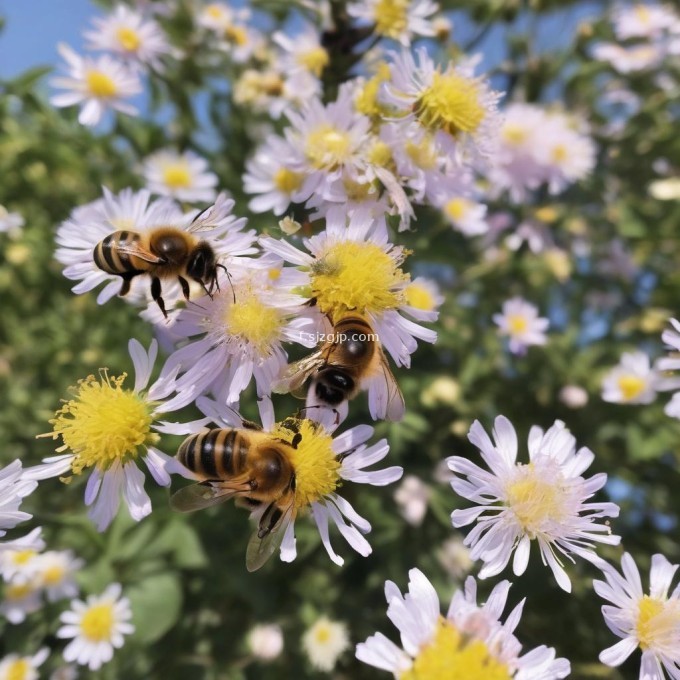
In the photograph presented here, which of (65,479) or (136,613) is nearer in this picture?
(65,479)

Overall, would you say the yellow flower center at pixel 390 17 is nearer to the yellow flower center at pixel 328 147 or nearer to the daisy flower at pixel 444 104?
the daisy flower at pixel 444 104

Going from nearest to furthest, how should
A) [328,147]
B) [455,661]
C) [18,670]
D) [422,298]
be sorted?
[455,661] → [328,147] → [18,670] → [422,298]

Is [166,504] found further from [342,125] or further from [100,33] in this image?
[100,33]

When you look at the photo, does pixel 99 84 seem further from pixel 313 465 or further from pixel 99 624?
pixel 99 624

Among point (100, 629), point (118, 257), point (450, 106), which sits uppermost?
point (450, 106)

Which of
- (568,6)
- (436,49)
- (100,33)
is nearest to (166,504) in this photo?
(100,33)

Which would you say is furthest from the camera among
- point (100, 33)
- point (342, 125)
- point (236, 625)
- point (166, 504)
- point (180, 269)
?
point (100, 33)

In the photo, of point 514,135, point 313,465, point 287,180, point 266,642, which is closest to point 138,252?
point 313,465

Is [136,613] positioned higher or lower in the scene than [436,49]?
lower
